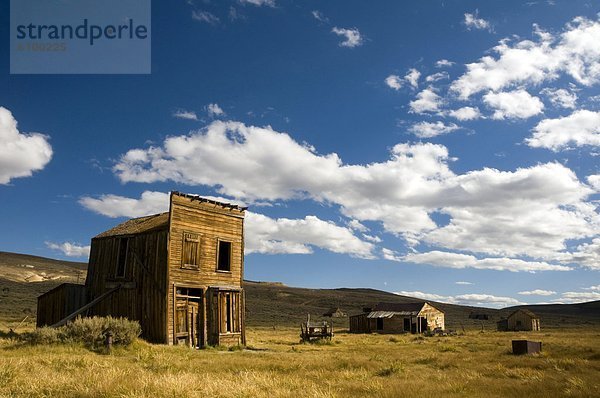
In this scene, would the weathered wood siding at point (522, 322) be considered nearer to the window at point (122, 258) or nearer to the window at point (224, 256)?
the window at point (224, 256)

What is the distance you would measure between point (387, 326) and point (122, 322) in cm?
3674

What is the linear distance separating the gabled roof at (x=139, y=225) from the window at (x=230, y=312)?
493cm

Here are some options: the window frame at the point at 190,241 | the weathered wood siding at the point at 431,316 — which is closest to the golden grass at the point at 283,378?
the window frame at the point at 190,241

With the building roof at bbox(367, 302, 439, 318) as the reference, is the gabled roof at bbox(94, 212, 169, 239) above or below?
above

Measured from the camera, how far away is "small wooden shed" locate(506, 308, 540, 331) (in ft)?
187

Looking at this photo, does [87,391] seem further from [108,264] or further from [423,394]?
[108,264]

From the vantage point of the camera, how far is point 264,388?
1053cm

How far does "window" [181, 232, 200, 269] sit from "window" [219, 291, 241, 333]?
2.44m

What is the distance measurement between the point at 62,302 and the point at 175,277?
7568 millimetres

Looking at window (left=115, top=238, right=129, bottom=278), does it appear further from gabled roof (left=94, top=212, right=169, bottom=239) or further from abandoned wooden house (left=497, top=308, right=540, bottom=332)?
abandoned wooden house (left=497, top=308, right=540, bottom=332)

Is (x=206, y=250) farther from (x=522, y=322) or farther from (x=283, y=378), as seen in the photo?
(x=522, y=322)

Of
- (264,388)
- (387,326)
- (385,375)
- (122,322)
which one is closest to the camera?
(264,388)

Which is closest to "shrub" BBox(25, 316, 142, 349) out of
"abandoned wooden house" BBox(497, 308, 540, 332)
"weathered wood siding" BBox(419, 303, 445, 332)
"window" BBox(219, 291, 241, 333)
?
"window" BBox(219, 291, 241, 333)

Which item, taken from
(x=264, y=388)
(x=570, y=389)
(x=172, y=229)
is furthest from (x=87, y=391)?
(x=172, y=229)
